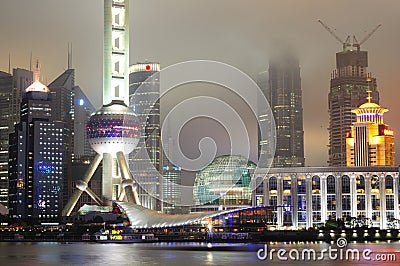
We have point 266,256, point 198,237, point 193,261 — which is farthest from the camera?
point 198,237

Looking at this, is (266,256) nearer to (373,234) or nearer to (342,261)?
(342,261)

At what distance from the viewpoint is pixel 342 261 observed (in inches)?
4158

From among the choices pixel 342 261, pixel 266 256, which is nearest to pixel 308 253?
pixel 266 256

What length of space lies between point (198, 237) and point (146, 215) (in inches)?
840

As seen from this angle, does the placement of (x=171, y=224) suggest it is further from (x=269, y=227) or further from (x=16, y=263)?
(x=16, y=263)

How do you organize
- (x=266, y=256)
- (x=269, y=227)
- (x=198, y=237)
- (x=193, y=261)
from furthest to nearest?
1. (x=269, y=227)
2. (x=198, y=237)
3. (x=266, y=256)
4. (x=193, y=261)

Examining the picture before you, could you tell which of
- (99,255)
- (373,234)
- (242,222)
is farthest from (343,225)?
(99,255)

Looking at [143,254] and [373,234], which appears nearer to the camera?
[143,254]

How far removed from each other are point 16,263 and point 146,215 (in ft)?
308

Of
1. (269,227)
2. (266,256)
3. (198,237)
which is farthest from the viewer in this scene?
(269,227)

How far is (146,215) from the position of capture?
655 ft

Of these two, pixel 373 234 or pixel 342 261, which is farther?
pixel 373 234

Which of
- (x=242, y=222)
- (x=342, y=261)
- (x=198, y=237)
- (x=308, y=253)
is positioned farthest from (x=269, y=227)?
(x=342, y=261)

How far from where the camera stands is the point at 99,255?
12200cm
